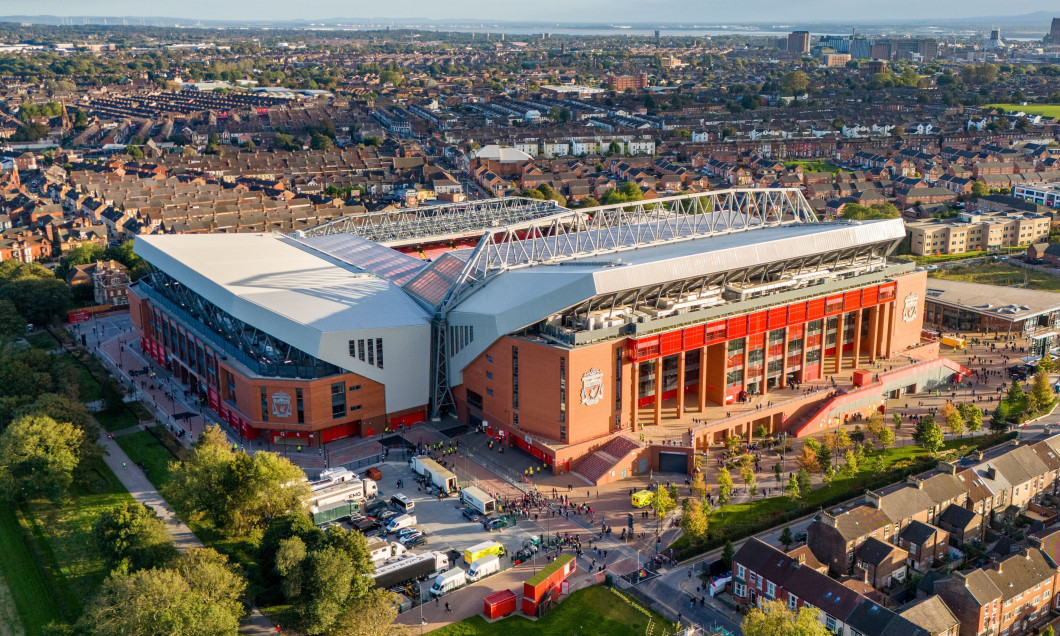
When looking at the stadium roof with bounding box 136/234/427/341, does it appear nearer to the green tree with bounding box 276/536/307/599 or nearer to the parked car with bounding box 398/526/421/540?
the parked car with bounding box 398/526/421/540

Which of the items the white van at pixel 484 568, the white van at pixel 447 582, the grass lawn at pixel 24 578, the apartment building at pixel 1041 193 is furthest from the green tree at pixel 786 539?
the apartment building at pixel 1041 193

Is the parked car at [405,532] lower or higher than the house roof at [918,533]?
lower

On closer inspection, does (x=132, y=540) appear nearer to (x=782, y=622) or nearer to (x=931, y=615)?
(x=782, y=622)

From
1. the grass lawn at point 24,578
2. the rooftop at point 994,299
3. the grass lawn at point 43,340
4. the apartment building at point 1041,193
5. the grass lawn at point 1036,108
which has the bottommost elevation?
the grass lawn at point 24,578

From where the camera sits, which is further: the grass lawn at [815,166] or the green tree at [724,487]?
the grass lawn at [815,166]

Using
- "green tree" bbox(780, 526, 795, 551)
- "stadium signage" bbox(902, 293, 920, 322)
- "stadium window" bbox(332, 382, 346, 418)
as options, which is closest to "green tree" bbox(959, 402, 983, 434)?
"stadium signage" bbox(902, 293, 920, 322)

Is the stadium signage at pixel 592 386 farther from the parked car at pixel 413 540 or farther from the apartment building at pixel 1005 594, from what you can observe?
the apartment building at pixel 1005 594

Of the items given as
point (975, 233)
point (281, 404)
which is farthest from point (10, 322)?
point (975, 233)
